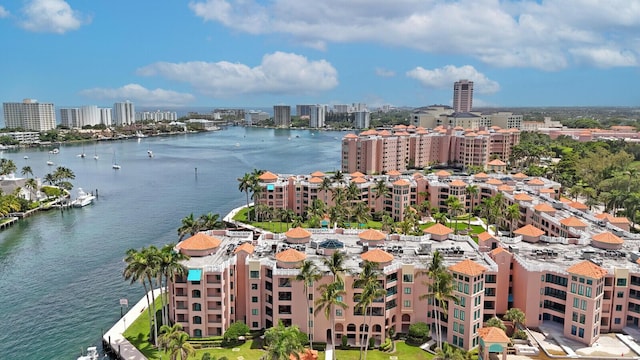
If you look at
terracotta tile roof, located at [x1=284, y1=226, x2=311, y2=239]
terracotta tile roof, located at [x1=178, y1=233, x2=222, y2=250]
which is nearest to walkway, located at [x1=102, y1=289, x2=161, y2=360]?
terracotta tile roof, located at [x1=178, y1=233, x2=222, y2=250]

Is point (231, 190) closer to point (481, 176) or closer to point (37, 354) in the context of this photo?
point (481, 176)

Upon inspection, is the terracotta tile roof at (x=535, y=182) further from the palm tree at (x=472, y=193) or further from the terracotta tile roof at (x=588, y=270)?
the terracotta tile roof at (x=588, y=270)

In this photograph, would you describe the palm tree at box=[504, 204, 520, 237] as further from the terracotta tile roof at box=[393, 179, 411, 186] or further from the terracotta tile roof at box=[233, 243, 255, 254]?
the terracotta tile roof at box=[233, 243, 255, 254]

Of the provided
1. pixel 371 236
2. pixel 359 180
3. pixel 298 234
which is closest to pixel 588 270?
pixel 371 236

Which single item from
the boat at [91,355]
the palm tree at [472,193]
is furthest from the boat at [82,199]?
the palm tree at [472,193]

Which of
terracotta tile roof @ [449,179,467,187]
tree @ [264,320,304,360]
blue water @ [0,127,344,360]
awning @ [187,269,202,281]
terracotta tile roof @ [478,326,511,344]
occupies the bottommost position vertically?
blue water @ [0,127,344,360]

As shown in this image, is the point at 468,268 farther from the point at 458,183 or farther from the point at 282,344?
the point at 458,183

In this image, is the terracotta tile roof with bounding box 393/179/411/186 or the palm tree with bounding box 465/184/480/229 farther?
the terracotta tile roof with bounding box 393/179/411/186
